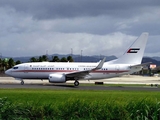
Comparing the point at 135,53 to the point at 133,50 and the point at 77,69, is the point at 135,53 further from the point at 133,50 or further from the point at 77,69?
the point at 77,69

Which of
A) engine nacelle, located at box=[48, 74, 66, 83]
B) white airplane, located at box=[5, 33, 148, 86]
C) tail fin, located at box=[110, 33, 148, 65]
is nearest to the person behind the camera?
engine nacelle, located at box=[48, 74, 66, 83]

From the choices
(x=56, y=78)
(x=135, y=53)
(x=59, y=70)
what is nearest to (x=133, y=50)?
(x=135, y=53)

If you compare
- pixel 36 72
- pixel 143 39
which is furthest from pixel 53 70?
pixel 143 39

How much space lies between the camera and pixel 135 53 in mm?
55844

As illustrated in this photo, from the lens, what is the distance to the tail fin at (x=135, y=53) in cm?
5529

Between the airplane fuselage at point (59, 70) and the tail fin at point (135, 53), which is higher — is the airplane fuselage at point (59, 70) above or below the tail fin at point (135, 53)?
below

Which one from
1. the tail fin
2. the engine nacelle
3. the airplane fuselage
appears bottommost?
the engine nacelle

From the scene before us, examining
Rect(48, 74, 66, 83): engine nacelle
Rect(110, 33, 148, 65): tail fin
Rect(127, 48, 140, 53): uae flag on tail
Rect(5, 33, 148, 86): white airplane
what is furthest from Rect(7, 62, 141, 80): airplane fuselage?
Rect(127, 48, 140, 53): uae flag on tail

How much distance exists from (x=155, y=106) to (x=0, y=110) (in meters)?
5.46

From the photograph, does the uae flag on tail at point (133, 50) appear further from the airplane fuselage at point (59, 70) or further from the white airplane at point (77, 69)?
the airplane fuselage at point (59, 70)

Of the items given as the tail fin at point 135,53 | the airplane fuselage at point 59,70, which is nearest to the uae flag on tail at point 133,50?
the tail fin at point 135,53

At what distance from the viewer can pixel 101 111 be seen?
1356cm

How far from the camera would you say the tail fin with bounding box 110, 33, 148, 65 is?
55294mm

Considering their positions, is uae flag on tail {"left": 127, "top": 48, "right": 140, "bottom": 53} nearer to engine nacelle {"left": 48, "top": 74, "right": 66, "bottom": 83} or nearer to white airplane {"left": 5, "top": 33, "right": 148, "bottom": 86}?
white airplane {"left": 5, "top": 33, "right": 148, "bottom": 86}
